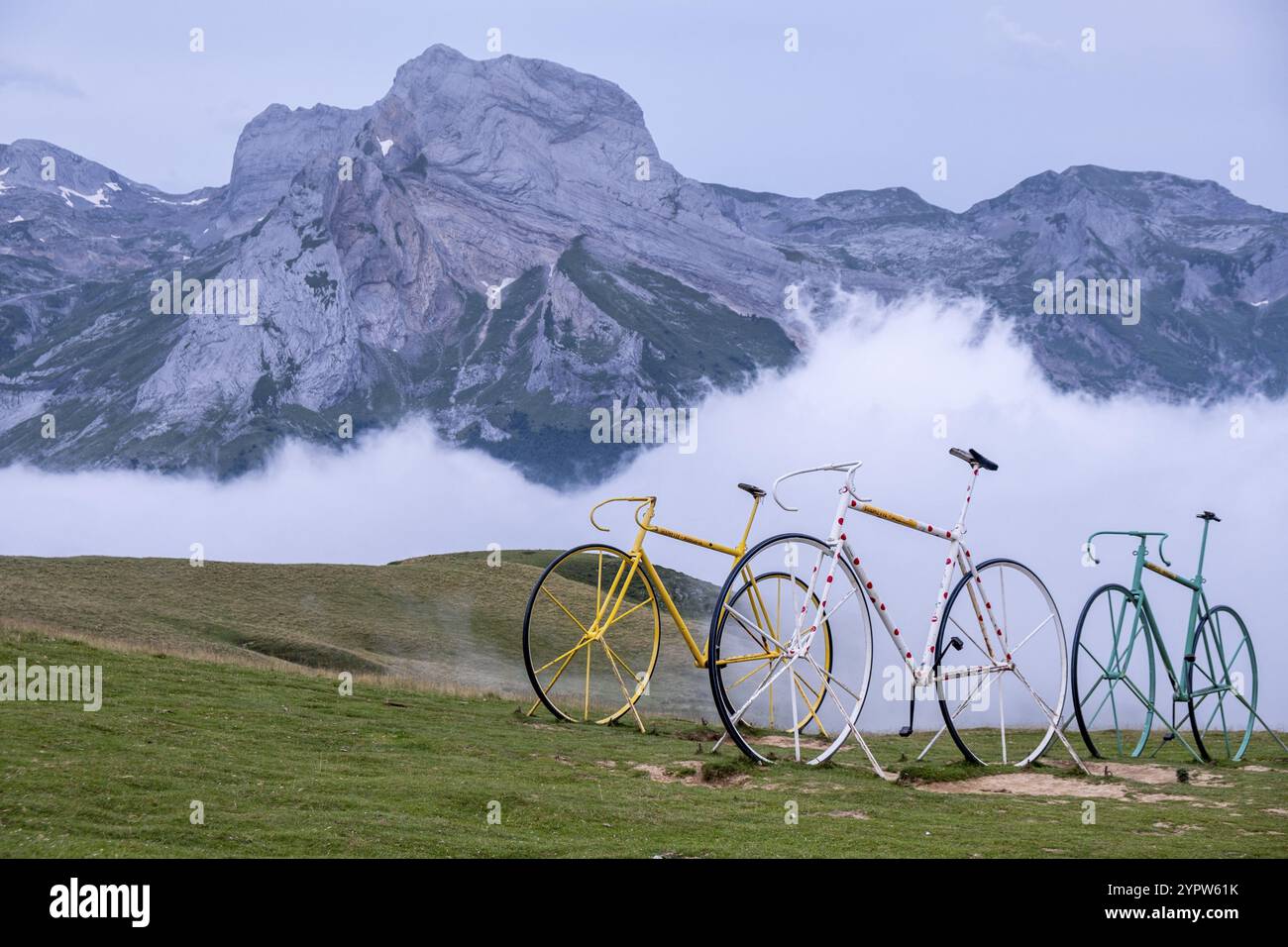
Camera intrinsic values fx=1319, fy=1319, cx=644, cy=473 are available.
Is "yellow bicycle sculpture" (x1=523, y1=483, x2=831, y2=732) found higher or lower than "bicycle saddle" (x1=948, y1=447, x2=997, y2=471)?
lower

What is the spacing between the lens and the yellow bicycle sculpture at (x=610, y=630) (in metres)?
31.1

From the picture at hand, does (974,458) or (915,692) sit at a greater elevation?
(974,458)

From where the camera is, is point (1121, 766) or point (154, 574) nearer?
point (1121, 766)

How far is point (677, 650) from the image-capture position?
86.2 metres

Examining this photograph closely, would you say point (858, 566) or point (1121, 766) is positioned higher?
point (858, 566)

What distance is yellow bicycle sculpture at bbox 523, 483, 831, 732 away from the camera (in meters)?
31.1

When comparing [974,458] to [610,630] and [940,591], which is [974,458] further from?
[610,630]

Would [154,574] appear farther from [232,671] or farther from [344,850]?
[344,850]

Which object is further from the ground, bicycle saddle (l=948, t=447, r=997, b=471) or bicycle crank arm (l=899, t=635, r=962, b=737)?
bicycle saddle (l=948, t=447, r=997, b=471)

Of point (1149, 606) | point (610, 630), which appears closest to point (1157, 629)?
point (1149, 606)

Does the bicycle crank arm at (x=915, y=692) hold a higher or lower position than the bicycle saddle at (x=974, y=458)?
lower

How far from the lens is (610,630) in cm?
8512
